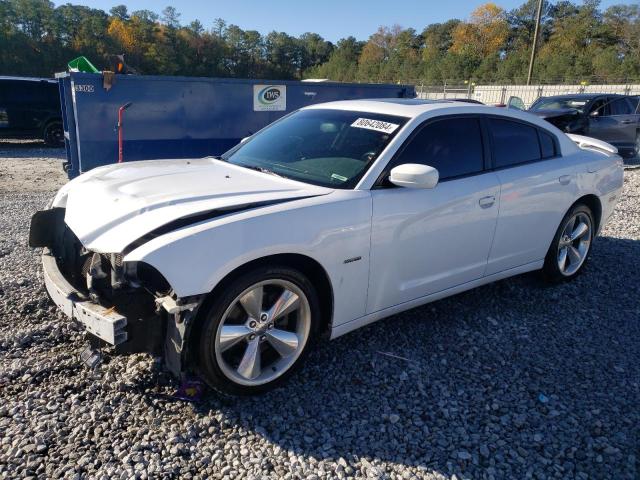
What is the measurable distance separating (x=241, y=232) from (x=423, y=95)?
127 feet

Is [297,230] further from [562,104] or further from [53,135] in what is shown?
[53,135]

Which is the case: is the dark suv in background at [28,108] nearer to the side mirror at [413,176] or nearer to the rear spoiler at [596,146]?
the rear spoiler at [596,146]

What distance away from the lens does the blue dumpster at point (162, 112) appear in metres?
7.43

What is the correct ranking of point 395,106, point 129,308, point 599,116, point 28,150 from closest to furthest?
point 129,308 < point 395,106 < point 599,116 < point 28,150

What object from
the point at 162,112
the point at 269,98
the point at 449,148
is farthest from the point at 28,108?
the point at 449,148

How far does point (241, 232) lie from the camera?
2572mm

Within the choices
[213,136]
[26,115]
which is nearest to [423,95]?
[26,115]

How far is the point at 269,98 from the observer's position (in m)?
8.92

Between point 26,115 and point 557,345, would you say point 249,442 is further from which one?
point 26,115

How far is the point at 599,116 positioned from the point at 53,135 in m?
14.9

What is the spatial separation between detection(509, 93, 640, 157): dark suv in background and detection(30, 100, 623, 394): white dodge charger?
956 centimetres

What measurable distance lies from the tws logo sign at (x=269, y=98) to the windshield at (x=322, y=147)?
4.92 metres

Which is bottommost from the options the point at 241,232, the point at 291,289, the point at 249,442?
the point at 249,442

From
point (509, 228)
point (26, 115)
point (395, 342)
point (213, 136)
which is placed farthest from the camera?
point (26, 115)
